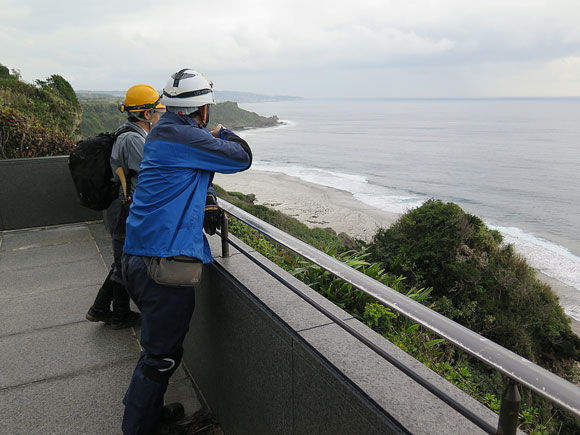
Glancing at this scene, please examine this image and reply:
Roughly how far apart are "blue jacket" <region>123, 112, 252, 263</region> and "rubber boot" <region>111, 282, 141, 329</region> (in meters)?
1.93

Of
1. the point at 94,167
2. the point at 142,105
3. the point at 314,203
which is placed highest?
the point at 142,105

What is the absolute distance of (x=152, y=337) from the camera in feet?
8.63

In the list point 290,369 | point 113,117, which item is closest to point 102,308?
point 290,369

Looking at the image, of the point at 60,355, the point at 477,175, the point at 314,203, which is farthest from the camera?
the point at 477,175

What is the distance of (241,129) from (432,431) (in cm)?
14076

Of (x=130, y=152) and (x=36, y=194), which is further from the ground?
(x=130, y=152)

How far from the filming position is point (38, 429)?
303cm

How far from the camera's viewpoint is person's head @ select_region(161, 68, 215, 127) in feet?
8.38

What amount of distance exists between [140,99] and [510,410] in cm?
343

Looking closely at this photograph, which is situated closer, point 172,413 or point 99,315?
point 172,413

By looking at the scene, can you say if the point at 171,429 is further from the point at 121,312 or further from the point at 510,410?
the point at 510,410

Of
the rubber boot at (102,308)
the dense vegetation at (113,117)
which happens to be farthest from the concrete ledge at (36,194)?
the dense vegetation at (113,117)

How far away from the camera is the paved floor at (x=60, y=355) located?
316 cm

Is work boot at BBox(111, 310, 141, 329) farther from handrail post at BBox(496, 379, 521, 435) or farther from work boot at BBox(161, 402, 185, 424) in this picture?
handrail post at BBox(496, 379, 521, 435)
